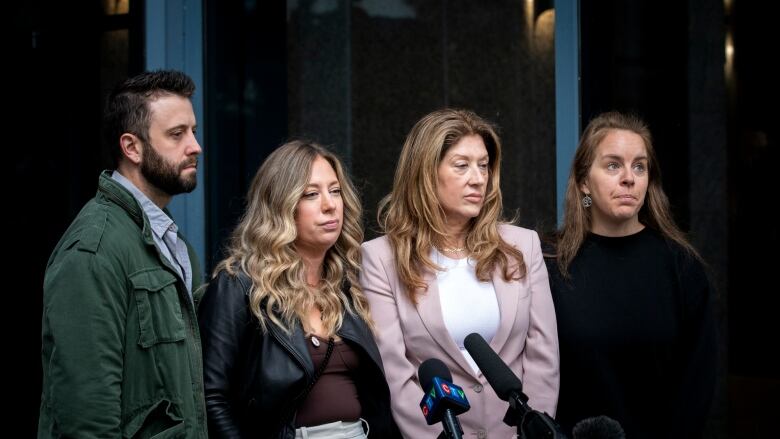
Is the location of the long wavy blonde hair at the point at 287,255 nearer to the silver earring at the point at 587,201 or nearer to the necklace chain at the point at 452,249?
the necklace chain at the point at 452,249

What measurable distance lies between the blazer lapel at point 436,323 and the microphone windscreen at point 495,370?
1.15 metres

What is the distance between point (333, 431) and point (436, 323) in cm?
61

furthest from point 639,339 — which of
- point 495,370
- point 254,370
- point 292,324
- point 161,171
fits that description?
Result: point 161,171

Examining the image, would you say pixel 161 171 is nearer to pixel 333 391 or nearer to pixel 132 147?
pixel 132 147

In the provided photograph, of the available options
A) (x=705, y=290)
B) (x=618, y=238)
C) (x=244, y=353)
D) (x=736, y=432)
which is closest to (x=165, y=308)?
(x=244, y=353)

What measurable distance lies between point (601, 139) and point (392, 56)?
1.89 metres

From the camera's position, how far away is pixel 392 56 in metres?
5.44

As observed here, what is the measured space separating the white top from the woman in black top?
1.20ft

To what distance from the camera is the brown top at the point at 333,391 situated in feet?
10.9

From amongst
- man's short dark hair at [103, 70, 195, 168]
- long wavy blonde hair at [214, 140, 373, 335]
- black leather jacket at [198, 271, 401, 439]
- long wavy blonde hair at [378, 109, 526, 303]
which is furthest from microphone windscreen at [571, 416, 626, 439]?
man's short dark hair at [103, 70, 195, 168]

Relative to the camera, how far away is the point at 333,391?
133 inches

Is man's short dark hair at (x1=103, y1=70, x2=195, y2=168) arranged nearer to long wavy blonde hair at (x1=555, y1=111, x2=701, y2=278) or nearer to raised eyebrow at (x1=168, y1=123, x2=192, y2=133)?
raised eyebrow at (x1=168, y1=123, x2=192, y2=133)

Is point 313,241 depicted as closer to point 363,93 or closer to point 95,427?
point 95,427

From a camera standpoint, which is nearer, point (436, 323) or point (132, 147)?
point (132, 147)
